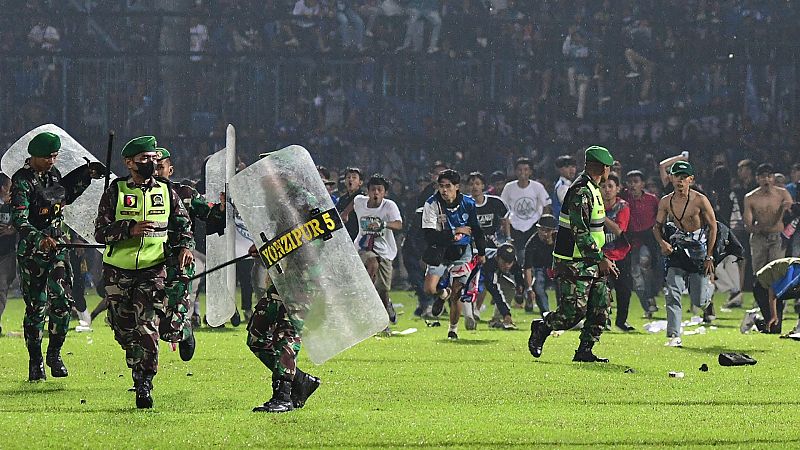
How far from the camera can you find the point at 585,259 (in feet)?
41.5

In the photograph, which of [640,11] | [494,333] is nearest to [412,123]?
[640,11]

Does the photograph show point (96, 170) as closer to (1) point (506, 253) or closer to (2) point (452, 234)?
(2) point (452, 234)

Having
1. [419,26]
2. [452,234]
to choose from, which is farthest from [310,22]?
[452,234]

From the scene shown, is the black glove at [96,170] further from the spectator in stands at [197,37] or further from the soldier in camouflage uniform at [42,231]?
the spectator in stands at [197,37]

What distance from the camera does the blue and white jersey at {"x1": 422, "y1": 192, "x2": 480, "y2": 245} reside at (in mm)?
15656

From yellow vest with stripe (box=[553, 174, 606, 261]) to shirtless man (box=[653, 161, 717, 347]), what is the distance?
2.11 metres

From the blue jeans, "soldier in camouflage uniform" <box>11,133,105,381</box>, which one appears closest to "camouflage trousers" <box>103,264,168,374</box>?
"soldier in camouflage uniform" <box>11,133,105,381</box>

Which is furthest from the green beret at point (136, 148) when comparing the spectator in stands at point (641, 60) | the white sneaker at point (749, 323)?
the spectator in stands at point (641, 60)

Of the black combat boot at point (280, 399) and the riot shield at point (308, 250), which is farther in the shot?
the black combat boot at point (280, 399)

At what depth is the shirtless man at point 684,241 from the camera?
48.2 ft

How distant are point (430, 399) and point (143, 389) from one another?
6.04ft

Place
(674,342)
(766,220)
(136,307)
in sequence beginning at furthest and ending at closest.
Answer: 1. (766,220)
2. (674,342)
3. (136,307)

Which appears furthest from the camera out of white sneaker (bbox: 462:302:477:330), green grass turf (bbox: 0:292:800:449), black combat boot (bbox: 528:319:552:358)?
white sneaker (bbox: 462:302:477:330)

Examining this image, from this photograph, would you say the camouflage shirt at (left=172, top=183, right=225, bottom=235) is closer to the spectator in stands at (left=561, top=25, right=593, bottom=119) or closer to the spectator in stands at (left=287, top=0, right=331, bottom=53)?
the spectator in stands at (left=287, top=0, right=331, bottom=53)
